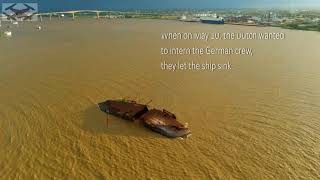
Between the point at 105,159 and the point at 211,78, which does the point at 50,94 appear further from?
the point at 211,78

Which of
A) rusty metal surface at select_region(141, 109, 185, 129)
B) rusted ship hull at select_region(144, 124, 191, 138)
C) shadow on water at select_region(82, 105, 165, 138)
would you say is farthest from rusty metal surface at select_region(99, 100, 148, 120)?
rusted ship hull at select_region(144, 124, 191, 138)

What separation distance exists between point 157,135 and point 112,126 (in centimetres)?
264

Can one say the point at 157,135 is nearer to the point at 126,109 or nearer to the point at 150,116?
the point at 150,116

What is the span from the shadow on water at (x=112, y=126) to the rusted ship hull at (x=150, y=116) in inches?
10.8

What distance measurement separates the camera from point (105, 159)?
1245cm

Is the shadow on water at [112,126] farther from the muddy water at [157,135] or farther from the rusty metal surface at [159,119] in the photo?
the rusty metal surface at [159,119]

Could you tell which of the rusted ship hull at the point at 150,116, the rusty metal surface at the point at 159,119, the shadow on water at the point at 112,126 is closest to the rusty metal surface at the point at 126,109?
the rusted ship hull at the point at 150,116

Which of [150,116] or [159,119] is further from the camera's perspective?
[150,116]

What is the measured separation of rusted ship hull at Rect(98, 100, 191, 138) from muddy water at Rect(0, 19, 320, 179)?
438mm

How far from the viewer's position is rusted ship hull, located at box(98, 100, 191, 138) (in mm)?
14219

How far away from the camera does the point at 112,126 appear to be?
15.3m

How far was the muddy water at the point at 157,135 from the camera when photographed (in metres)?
11.9

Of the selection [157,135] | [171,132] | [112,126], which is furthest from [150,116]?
[112,126]

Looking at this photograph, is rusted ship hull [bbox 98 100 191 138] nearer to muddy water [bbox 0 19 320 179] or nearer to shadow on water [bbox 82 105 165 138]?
shadow on water [bbox 82 105 165 138]
